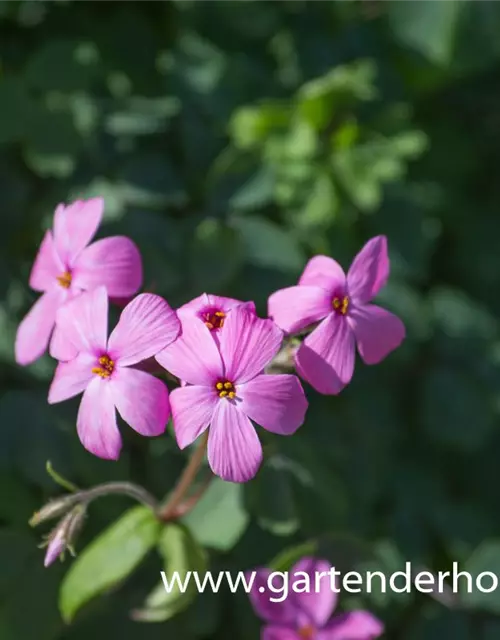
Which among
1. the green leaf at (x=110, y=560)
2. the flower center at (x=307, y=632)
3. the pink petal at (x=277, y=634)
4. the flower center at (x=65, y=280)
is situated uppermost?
the flower center at (x=65, y=280)

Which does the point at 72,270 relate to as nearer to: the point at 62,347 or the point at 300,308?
the point at 62,347

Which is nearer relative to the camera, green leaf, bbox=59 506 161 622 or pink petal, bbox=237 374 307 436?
pink petal, bbox=237 374 307 436

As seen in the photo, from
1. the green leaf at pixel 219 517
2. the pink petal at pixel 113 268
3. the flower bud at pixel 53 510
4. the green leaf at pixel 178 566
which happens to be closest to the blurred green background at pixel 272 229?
the green leaf at pixel 219 517

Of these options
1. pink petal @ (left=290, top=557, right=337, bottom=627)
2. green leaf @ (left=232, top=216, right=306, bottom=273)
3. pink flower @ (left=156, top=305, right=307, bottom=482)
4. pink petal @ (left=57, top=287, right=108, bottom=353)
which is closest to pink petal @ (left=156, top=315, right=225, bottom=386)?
pink flower @ (left=156, top=305, right=307, bottom=482)

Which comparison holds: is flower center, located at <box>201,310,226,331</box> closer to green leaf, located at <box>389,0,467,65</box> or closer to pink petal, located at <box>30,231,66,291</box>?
pink petal, located at <box>30,231,66,291</box>

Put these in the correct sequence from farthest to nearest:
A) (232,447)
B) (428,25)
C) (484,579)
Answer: (428,25)
(484,579)
(232,447)

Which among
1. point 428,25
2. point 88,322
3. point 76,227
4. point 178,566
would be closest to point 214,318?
point 88,322

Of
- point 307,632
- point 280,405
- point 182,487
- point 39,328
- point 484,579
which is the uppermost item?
point 280,405

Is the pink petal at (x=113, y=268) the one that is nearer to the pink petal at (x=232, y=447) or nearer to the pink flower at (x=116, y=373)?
the pink flower at (x=116, y=373)
